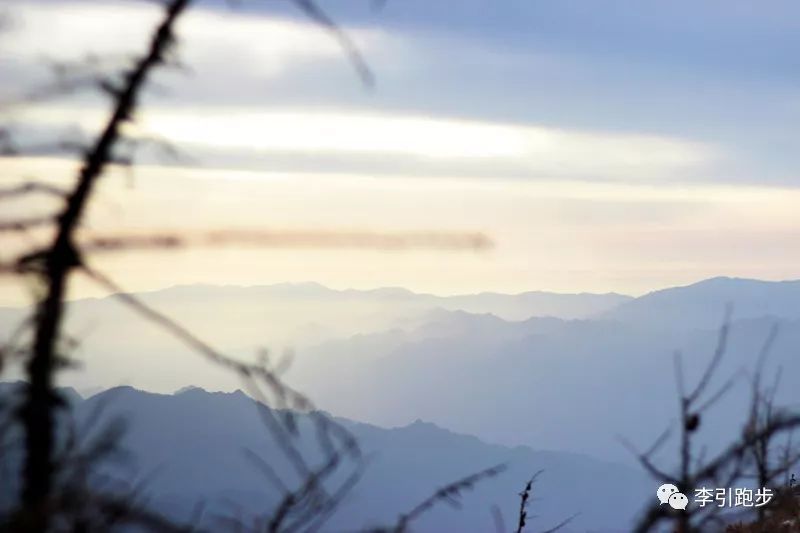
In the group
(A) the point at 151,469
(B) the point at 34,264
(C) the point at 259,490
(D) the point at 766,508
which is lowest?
(C) the point at 259,490

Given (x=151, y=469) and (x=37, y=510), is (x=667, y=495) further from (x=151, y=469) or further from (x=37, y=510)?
(x=37, y=510)

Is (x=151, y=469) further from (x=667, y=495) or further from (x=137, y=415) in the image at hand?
(x=667, y=495)

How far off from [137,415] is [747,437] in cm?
130

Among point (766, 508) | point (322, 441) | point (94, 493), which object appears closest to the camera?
point (94, 493)

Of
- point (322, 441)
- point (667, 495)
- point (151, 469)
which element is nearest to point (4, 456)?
point (151, 469)

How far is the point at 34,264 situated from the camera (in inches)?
63.3

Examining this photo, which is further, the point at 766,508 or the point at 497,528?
the point at 497,528

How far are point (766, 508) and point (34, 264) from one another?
5.62 feet

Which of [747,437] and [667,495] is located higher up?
Result: [747,437]

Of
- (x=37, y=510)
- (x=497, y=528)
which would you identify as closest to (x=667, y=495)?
(x=497, y=528)

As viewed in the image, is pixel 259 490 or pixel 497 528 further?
pixel 259 490

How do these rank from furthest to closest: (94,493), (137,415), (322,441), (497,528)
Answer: (497,528)
(322,441)
(137,415)
(94,493)

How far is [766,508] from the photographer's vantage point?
2.37 meters

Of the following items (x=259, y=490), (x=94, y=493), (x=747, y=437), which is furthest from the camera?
(x=259, y=490)
